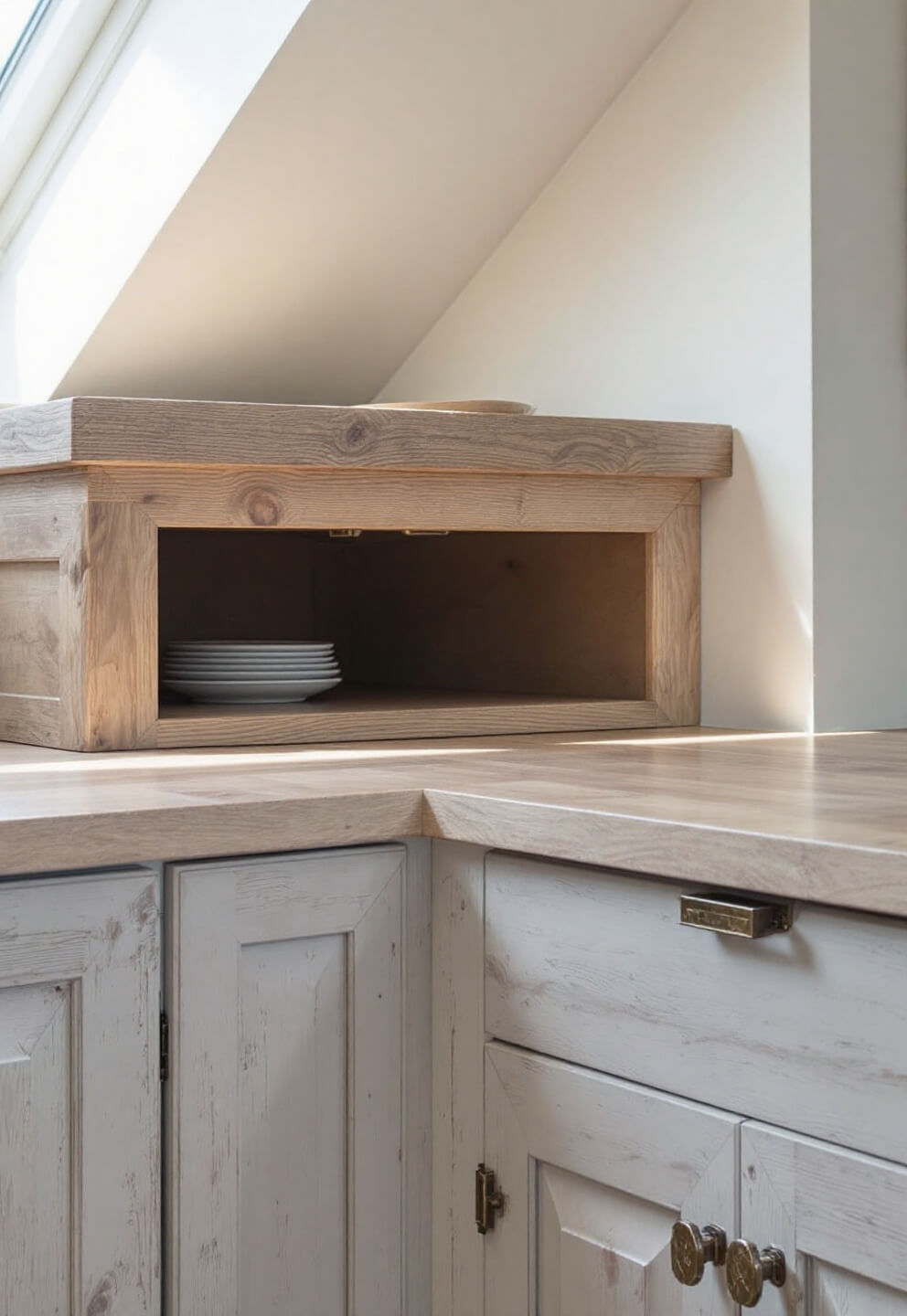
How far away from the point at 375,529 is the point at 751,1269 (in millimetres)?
943

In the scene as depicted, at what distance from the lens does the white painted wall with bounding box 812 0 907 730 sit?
5.59 ft

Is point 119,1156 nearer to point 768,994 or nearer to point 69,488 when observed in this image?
point 768,994

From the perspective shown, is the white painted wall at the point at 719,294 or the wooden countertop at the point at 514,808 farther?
the white painted wall at the point at 719,294

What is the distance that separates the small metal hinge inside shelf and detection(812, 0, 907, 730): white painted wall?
2.96ft

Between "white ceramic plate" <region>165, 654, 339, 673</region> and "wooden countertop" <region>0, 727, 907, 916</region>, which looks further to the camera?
"white ceramic plate" <region>165, 654, 339, 673</region>

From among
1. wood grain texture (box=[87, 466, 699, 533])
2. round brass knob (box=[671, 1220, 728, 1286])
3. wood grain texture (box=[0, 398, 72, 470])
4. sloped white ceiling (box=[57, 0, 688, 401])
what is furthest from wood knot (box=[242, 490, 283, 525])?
round brass knob (box=[671, 1220, 728, 1286])

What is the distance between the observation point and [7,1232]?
100 centimetres

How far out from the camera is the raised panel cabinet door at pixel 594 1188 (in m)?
0.98

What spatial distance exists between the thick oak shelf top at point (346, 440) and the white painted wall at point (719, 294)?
0.27ft

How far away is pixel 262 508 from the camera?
Result: 157cm

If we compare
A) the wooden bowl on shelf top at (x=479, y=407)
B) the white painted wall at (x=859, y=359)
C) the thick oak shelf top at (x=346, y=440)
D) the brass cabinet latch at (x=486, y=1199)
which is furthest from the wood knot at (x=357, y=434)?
the brass cabinet latch at (x=486, y=1199)

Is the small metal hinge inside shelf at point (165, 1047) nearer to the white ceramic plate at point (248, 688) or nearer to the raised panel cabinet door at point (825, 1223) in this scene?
the raised panel cabinet door at point (825, 1223)

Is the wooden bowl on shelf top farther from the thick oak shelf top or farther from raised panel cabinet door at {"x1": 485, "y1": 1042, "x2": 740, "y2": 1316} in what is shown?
raised panel cabinet door at {"x1": 485, "y1": 1042, "x2": 740, "y2": 1316}

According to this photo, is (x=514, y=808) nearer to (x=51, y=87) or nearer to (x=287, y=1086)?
(x=287, y=1086)
